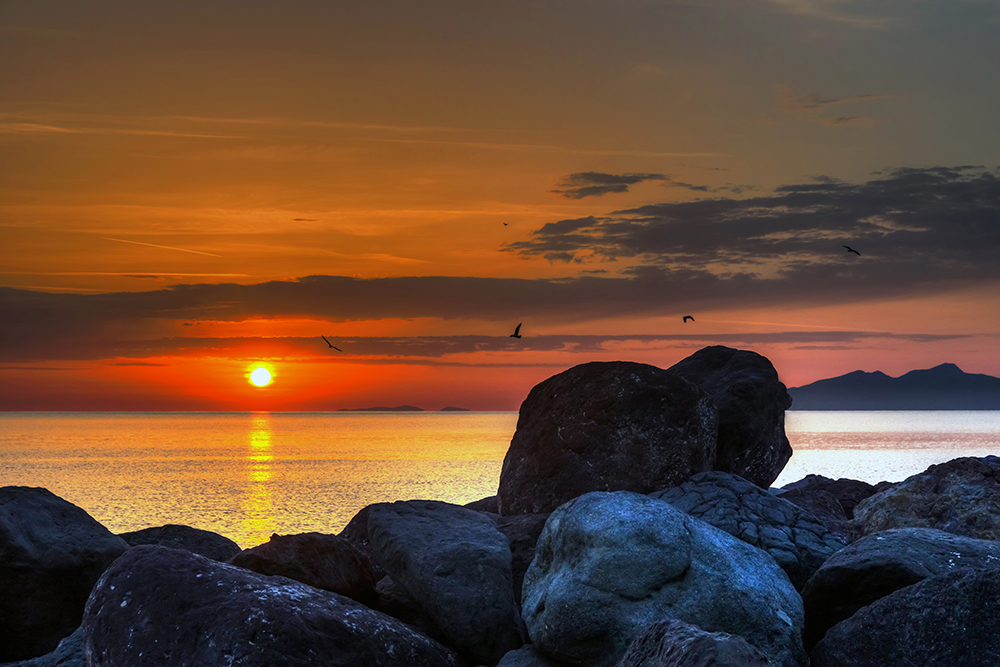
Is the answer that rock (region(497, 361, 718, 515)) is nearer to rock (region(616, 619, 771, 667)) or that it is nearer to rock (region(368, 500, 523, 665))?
rock (region(368, 500, 523, 665))

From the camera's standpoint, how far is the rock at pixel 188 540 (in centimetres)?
1430

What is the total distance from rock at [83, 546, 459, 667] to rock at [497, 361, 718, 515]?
17.4ft

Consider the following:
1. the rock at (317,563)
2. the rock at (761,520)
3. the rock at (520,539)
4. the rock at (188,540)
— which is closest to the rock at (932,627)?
the rock at (761,520)

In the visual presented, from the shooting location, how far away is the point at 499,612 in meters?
10.2

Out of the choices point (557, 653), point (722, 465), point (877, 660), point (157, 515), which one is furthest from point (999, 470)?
point (157, 515)

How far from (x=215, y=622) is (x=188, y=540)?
7.40m

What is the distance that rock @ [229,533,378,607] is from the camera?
10.7 meters

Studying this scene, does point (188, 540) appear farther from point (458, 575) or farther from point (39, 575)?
point (458, 575)

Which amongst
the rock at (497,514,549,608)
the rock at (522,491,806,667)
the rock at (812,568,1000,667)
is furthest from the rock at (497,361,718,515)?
the rock at (812,568,1000,667)

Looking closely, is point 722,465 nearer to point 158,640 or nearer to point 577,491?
point 577,491

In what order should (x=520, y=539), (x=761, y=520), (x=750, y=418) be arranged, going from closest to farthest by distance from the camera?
(x=761, y=520), (x=520, y=539), (x=750, y=418)

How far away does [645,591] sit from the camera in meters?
9.06

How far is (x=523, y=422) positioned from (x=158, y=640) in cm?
837

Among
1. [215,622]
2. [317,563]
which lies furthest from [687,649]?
[317,563]
